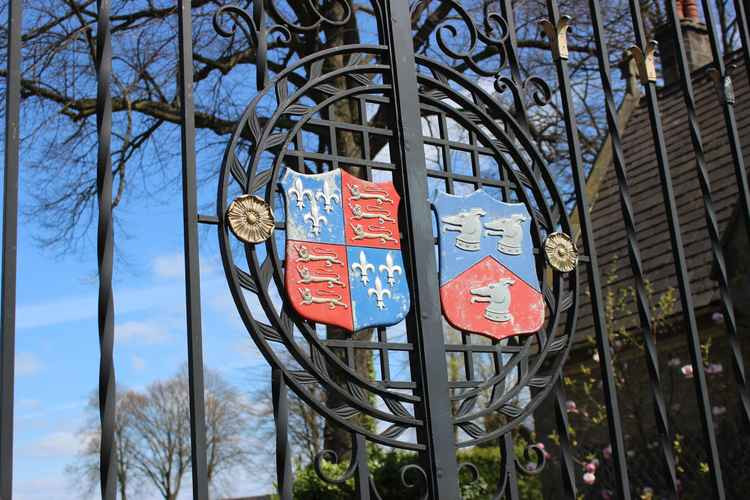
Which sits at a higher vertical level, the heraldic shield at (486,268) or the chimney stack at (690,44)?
the chimney stack at (690,44)

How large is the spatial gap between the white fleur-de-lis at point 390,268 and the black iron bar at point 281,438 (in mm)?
443

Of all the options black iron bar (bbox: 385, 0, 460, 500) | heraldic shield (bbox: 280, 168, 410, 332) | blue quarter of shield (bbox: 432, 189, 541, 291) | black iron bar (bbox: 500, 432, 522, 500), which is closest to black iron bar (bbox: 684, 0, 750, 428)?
blue quarter of shield (bbox: 432, 189, 541, 291)

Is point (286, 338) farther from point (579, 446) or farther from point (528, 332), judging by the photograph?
point (579, 446)

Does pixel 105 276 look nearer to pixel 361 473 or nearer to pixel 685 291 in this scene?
pixel 361 473

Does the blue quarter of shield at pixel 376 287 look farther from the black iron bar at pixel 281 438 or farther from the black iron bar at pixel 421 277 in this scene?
the black iron bar at pixel 281 438

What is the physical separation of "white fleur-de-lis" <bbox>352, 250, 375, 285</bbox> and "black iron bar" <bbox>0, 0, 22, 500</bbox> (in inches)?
35.3

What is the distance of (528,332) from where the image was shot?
8.92 feet

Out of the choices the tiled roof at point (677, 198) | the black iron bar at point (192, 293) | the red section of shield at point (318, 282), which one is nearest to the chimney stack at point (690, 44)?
the tiled roof at point (677, 198)

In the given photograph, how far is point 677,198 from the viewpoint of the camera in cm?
1173

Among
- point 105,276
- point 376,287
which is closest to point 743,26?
point 376,287

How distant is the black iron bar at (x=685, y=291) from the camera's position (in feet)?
9.23

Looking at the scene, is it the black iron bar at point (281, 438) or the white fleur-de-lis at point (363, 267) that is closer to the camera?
the black iron bar at point (281, 438)

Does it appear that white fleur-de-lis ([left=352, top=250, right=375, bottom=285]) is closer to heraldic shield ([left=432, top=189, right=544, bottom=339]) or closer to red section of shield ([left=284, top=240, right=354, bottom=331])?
red section of shield ([left=284, top=240, right=354, bottom=331])

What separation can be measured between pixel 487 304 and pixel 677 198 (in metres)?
9.70
